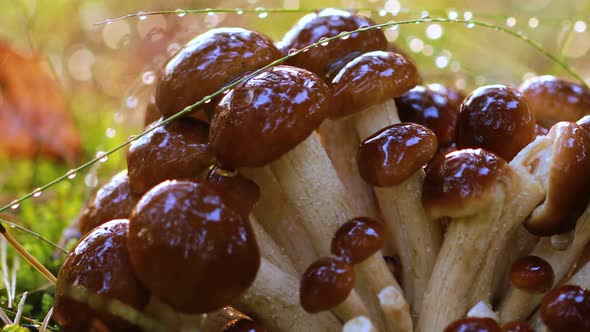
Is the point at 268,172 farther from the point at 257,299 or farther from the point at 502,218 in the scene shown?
the point at 502,218

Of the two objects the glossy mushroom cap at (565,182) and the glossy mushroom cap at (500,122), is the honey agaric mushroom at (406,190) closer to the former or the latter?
the glossy mushroom cap at (500,122)

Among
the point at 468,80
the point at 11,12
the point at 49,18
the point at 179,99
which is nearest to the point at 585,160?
the point at 179,99

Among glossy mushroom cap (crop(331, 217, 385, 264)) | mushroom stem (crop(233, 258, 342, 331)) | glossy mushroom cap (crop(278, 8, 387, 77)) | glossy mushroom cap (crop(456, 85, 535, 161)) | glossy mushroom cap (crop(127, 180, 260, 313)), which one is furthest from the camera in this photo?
glossy mushroom cap (crop(278, 8, 387, 77))

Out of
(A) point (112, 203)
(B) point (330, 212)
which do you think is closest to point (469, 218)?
(B) point (330, 212)

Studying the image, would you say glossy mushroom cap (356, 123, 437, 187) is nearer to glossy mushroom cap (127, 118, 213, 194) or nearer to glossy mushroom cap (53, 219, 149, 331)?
glossy mushroom cap (127, 118, 213, 194)

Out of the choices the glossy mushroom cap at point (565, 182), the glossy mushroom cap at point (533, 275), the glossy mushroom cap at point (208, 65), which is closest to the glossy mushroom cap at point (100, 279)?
the glossy mushroom cap at point (208, 65)

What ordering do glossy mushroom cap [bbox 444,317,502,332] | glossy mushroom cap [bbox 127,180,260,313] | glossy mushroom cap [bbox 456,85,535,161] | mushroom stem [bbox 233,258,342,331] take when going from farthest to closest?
glossy mushroom cap [bbox 456,85,535,161], mushroom stem [bbox 233,258,342,331], glossy mushroom cap [bbox 444,317,502,332], glossy mushroom cap [bbox 127,180,260,313]

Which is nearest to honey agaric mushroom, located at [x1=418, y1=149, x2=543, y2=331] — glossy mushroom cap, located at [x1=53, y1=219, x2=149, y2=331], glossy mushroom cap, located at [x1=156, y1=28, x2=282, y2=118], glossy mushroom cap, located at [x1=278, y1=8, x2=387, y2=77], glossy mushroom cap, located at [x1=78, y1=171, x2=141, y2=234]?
glossy mushroom cap, located at [x1=278, y1=8, x2=387, y2=77]
